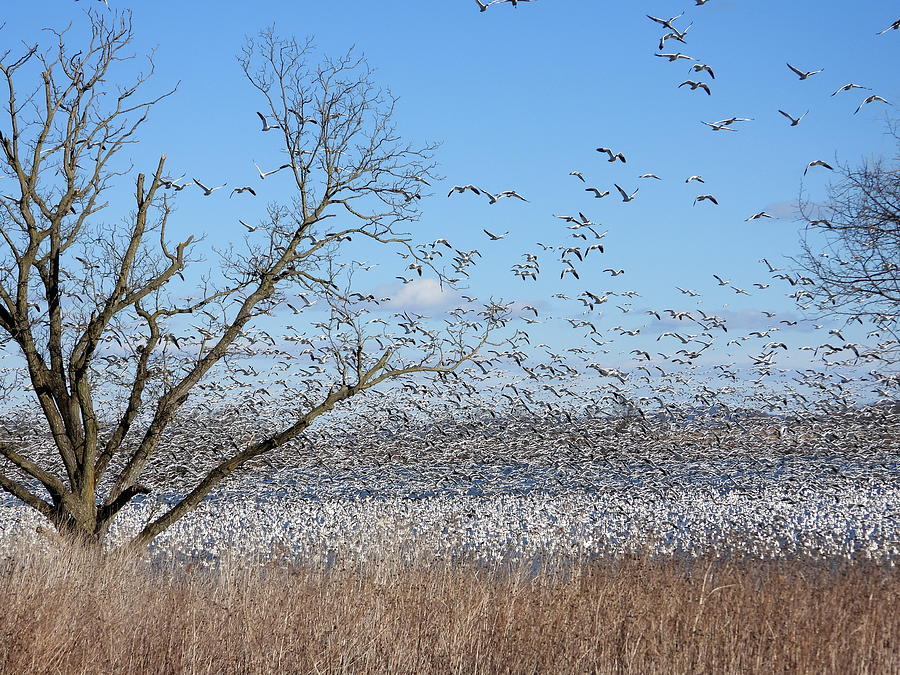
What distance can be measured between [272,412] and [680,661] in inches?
Answer: 840

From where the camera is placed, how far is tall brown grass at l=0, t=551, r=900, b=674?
677cm

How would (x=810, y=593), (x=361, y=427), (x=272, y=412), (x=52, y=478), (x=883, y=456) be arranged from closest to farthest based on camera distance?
(x=810, y=593) < (x=52, y=478) < (x=272, y=412) < (x=883, y=456) < (x=361, y=427)

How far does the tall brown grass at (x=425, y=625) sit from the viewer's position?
6.77 m

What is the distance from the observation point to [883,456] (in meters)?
29.5

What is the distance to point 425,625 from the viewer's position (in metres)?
7.63

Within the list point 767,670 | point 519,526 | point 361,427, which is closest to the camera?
point 767,670

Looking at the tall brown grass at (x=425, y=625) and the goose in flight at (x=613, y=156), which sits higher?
the goose in flight at (x=613, y=156)

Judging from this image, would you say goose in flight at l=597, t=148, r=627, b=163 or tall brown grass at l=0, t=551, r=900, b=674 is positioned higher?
goose in flight at l=597, t=148, r=627, b=163

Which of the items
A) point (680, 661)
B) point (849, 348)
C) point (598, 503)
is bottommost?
point (680, 661)

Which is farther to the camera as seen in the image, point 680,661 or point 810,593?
point 810,593

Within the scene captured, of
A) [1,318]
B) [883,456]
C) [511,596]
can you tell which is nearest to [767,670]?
[511,596]

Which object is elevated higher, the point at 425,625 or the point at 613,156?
the point at 613,156

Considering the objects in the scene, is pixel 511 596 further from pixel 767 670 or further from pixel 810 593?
pixel 810 593

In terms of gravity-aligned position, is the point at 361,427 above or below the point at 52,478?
above
